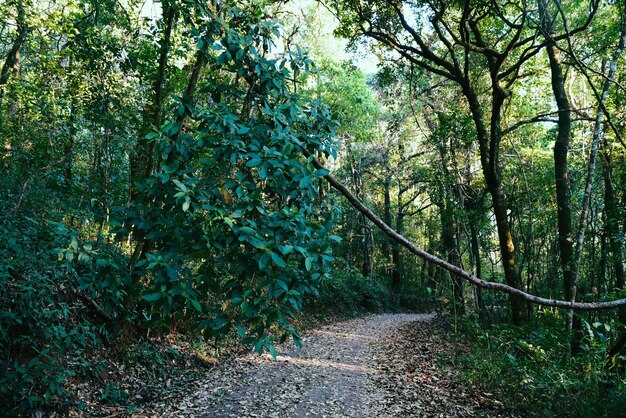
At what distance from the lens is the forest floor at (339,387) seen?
5652 millimetres

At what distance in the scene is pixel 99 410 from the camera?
5082mm

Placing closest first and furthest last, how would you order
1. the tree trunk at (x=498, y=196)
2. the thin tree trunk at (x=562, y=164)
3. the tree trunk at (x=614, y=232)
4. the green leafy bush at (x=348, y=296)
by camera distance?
the tree trunk at (x=614, y=232)
the thin tree trunk at (x=562, y=164)
the tree trunk at (x=498, y=196)
the green leafy bush at (x=348, y=296)

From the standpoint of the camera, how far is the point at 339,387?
6.75 metres

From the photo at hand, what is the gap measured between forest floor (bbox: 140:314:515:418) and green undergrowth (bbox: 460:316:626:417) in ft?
1.09

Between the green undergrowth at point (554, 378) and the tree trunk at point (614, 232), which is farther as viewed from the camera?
the tree trunk at point (614, 232)

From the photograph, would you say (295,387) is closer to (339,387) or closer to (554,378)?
(339,387)

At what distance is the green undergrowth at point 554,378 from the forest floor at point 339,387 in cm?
33

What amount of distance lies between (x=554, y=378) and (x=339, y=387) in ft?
11.3

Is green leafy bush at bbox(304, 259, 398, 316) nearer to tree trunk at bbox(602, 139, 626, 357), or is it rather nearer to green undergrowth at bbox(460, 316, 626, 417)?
green undergrowth at bbox(460, 316, 626, 417)

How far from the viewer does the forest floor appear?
18.5 feet

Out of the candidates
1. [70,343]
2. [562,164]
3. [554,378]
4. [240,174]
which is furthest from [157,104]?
[562,164]

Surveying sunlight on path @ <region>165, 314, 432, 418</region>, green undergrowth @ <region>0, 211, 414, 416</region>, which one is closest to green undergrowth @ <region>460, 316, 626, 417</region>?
sunlight on path @ <region>165, 314, 432, 418</region>

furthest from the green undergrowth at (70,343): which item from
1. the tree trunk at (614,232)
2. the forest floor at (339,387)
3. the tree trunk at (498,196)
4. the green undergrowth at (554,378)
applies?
the tree trunk at (498,196)

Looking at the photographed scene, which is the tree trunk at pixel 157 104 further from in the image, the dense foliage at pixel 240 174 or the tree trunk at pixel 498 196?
the tree trunk at pixel 498 196
